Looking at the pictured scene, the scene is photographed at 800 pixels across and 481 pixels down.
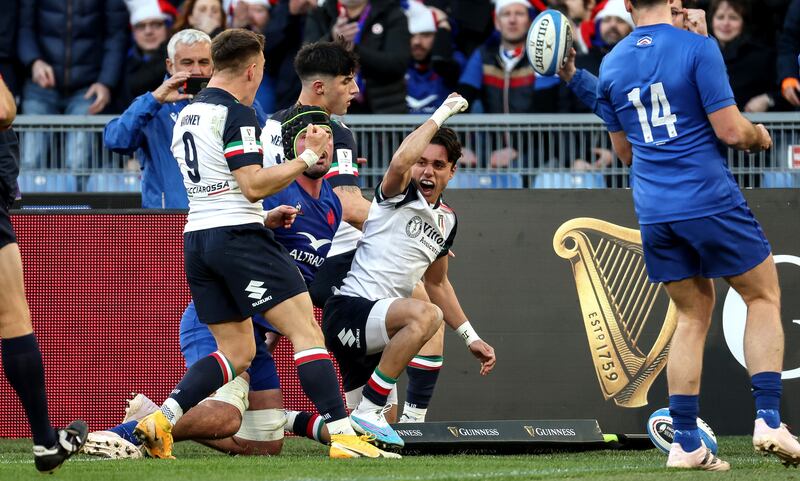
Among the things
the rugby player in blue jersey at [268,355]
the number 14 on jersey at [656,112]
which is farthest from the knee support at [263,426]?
the number 14 on jersey at [656,112]

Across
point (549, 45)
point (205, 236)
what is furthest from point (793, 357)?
point (205, 236)

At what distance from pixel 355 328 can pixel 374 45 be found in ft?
15.9

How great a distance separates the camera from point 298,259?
290 inches

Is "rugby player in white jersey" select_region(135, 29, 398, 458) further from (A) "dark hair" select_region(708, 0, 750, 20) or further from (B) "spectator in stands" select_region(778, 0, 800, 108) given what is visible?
(A) "dark hair" select_region(708, 0, 750, 20)

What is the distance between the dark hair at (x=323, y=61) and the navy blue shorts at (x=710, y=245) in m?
2.18

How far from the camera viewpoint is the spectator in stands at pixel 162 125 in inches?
335

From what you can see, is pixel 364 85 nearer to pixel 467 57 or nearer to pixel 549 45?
pixel 467 57

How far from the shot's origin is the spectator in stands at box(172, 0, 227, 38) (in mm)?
11914

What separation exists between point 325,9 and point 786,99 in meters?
4.06

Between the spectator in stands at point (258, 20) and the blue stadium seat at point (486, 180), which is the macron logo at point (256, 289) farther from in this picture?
the spectator in stands at point (258, 20)

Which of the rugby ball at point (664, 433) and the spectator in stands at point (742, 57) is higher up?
the spectator in stands at point (742, 57)

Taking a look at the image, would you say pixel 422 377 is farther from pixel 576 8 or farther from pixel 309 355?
pixel 576 8


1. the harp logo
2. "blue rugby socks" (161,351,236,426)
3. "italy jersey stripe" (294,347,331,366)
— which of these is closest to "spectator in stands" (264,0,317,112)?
the harp logo

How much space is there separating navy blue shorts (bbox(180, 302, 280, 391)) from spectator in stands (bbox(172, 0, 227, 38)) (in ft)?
16.3
